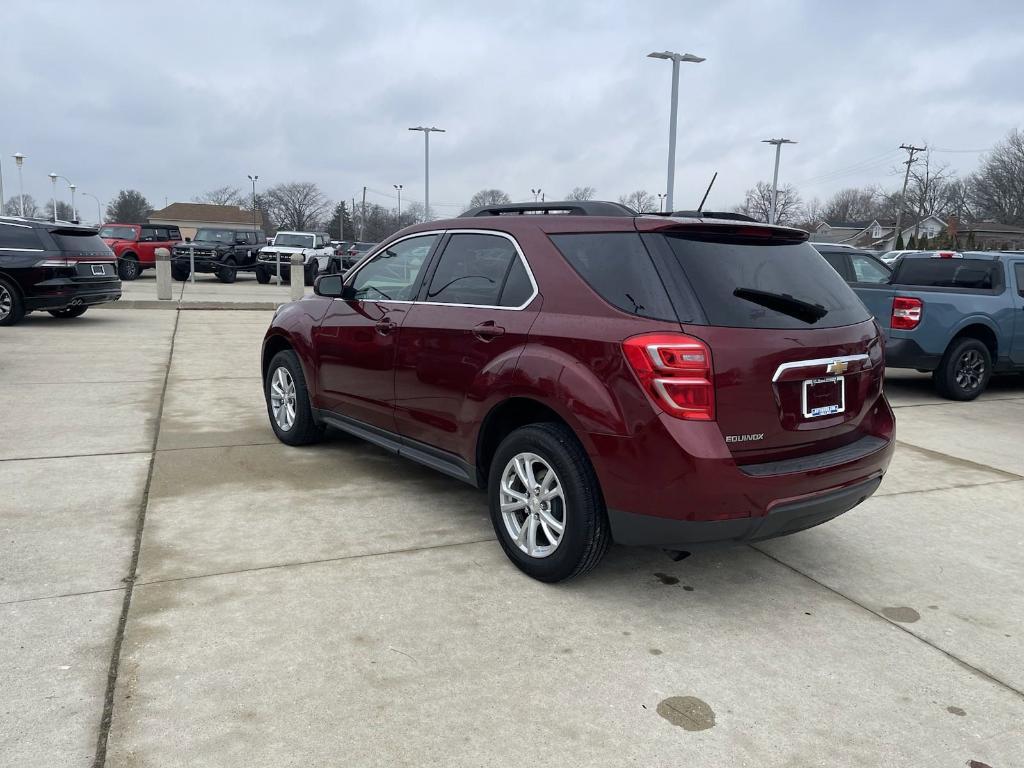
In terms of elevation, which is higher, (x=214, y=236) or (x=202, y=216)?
(x=202, y=216)

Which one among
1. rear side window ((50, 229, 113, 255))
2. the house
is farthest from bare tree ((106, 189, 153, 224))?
rear side window ((50, 229, 113, 255))

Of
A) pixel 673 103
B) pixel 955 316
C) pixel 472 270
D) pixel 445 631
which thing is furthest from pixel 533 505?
pixel 673 103

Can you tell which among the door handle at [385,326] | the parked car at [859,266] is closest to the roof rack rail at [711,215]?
the door handle at [385,326]

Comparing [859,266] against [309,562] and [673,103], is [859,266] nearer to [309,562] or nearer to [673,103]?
[309,562]

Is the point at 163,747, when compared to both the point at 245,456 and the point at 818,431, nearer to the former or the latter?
the point at 818,431

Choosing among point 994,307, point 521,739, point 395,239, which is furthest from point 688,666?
point 994,307

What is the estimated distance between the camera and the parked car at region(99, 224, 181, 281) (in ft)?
85.0

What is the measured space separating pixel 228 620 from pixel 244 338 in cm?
972

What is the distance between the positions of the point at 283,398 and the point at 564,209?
2.97m

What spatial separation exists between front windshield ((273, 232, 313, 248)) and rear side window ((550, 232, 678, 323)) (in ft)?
83.8

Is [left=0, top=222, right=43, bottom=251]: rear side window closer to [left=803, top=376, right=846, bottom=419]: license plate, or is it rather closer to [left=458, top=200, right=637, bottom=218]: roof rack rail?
[left=458, top=200, right=637, bottom=218]: roof rack rail

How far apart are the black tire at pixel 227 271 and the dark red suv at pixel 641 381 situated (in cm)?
→ 2397

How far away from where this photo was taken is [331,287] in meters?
5.23

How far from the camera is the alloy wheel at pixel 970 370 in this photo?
867 centimetres
